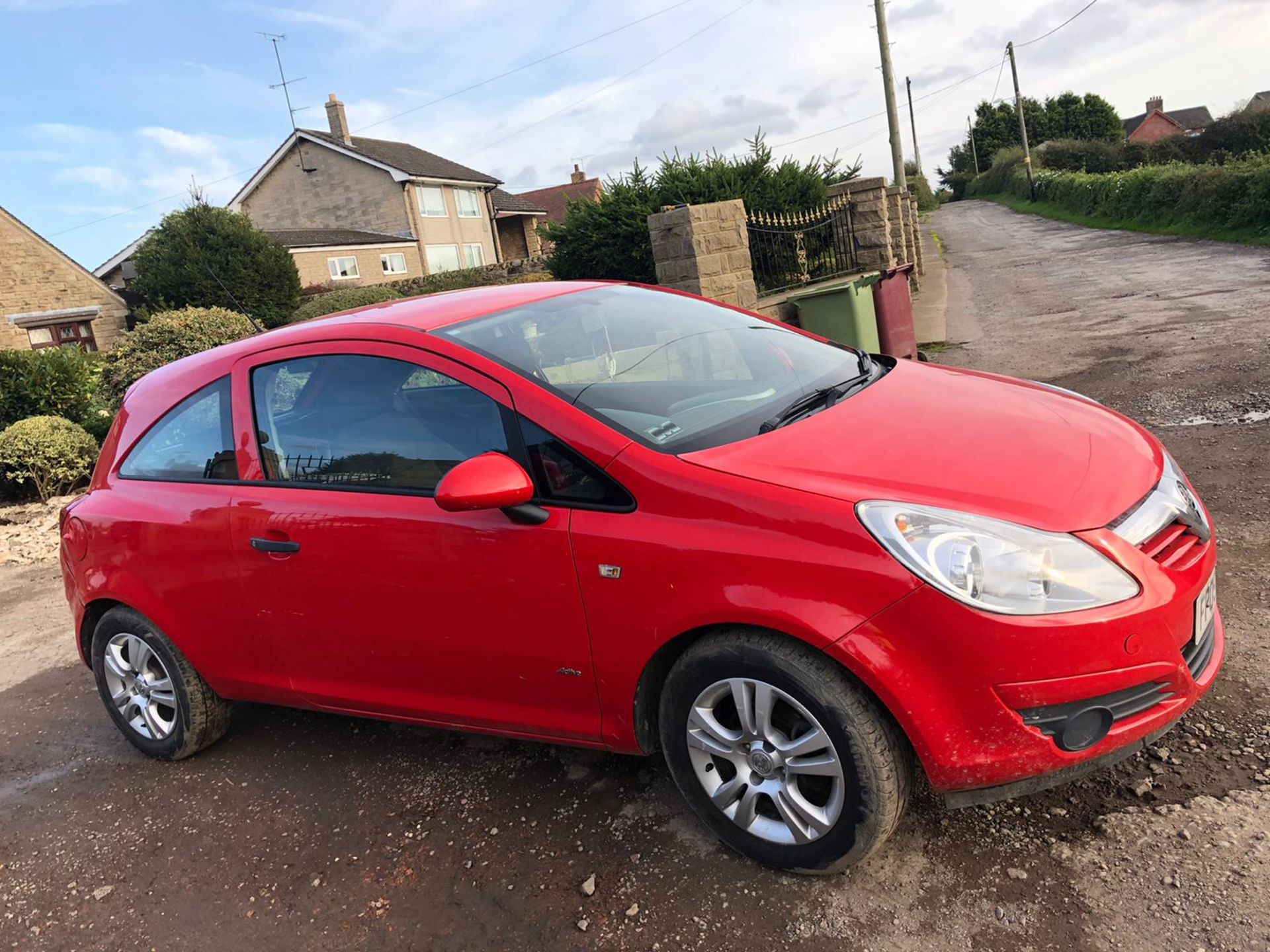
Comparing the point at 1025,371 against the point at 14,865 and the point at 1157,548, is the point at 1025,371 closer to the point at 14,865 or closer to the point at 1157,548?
the point at 1157,548

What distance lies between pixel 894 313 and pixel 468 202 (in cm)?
4280

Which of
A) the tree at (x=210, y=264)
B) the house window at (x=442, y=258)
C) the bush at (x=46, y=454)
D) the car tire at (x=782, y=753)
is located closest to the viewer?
the car tire at (x=782, y=753)

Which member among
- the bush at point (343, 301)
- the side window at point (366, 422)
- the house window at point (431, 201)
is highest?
the house window at point (431, 201)

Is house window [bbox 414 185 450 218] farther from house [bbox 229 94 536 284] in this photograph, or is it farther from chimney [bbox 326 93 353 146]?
chimney [bbox 326 93 353 146]

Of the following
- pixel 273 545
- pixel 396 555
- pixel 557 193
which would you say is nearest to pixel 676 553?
pixel 396 555

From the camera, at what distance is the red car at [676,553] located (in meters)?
2.33

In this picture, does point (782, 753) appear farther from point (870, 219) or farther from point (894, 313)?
point (870, 219)

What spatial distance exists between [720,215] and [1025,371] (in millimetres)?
3405

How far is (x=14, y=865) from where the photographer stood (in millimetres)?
3520

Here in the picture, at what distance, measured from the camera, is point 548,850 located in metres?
3.01

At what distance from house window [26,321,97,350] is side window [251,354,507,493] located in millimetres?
33754

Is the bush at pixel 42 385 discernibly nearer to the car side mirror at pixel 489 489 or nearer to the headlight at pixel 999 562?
the car side mirror at pixel 489 489

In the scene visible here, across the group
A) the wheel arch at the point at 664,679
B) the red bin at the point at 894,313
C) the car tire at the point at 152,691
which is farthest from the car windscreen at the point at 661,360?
the red bin at the point at 894,313

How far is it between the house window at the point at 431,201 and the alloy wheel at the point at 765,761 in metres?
45.2
